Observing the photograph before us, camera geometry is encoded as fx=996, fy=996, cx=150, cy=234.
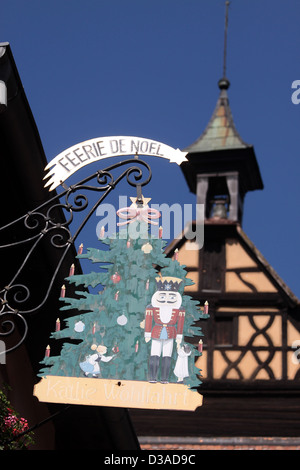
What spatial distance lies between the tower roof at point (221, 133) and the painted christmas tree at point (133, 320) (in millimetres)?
15930

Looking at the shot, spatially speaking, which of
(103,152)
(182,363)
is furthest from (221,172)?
(182,363)

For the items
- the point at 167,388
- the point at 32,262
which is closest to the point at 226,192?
the point at 32,262

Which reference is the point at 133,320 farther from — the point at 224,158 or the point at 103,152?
the point at 224,158

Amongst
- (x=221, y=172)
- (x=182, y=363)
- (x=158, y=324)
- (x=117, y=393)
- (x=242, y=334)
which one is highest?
(x=221, y=172)

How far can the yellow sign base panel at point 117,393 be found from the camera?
5.55m

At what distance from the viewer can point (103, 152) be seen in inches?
242

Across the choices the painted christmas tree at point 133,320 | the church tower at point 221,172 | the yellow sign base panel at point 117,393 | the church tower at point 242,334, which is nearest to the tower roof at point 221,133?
the church tower at point 221,172

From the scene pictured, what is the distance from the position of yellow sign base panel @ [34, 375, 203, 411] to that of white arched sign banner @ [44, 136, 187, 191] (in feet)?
4.06

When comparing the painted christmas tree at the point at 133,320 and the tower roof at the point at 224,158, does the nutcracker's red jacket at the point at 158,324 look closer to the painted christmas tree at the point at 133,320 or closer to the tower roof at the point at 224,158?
the painted christmas tree at the point at 133,320

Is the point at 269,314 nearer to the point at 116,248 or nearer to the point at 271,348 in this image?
the point at 271,348

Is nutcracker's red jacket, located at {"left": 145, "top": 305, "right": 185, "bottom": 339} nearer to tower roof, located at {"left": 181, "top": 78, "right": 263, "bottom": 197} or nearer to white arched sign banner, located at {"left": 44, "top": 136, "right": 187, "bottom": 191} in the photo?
white arched sign banner, located at {"left": 44, "top": 136, "right": 187, "bottom": 191}

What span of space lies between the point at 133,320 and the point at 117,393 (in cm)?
45

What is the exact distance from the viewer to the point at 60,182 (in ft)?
20.1
